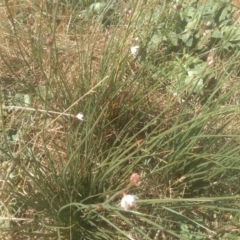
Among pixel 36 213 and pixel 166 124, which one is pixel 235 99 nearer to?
pixel 166 124

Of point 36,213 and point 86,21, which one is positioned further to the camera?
point 86,21

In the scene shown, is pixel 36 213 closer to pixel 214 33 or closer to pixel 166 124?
pixel 166 124

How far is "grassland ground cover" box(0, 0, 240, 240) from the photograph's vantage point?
1.18m

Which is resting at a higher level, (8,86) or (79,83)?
(79,83)

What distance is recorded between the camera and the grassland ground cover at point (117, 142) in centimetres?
118

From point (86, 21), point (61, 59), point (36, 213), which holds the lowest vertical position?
point (36, 213)

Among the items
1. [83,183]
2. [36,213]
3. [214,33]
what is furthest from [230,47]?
[36,213]

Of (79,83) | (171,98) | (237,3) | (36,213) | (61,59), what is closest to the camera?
(36,213)

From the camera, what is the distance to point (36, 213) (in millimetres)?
1249

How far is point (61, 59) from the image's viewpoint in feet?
5.73

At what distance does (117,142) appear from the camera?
144 centimetres

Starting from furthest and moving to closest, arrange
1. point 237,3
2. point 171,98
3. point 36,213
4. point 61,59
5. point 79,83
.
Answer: point 237,3
point 61,59
point 171,98
point 79,83
point 36,213

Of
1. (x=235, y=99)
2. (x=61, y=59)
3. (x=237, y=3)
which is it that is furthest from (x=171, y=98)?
(x=237, y=3)

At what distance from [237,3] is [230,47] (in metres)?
0.51
